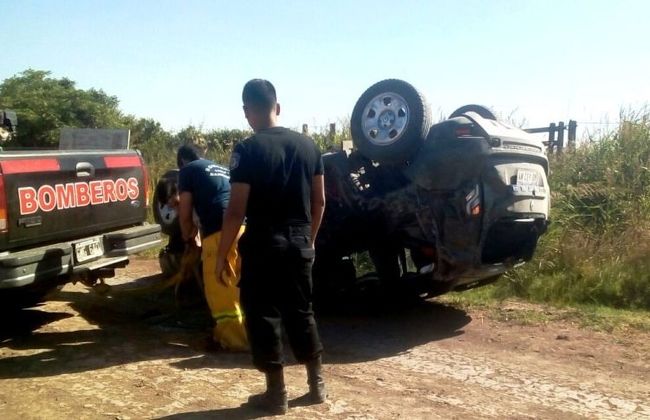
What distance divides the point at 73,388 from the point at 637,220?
22.2ft

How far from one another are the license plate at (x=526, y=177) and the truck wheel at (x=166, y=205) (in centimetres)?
324

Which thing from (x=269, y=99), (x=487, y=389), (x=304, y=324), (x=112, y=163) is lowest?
(x=487, y=389)

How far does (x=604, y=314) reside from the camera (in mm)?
6734

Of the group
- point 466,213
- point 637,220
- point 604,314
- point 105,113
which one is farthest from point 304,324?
point 105,113

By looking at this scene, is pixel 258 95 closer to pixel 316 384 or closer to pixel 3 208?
pixel 316 384

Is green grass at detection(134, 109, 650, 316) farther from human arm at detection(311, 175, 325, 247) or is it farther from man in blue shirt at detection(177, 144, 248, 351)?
human arm at detection(311, 175, 325, 247)

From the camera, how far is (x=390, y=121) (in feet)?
20.5

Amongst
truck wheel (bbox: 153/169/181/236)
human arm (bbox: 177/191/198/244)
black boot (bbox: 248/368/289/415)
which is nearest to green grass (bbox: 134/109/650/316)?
truck wheel (bbox: 153/169/181/236)

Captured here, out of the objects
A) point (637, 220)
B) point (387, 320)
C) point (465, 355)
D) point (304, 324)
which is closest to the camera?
point (304, 324)

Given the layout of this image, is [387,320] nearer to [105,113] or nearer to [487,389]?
[487,389]

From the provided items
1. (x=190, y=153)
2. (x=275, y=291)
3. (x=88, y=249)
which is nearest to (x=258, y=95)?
(x=275, y=291)

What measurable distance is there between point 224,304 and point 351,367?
110 cm

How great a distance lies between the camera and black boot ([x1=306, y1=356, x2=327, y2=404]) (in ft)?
14.0

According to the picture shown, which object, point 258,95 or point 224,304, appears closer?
point 258,95
